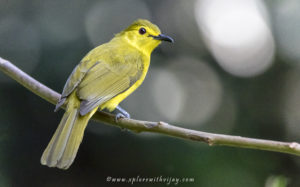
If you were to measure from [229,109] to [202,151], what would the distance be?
0.91 m

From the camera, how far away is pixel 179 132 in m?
2.26

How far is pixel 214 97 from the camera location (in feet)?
18.4

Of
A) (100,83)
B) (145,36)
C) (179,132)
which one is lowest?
Answer: (179,132)

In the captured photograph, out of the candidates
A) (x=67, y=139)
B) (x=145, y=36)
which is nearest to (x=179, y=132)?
(x=67, y=139)

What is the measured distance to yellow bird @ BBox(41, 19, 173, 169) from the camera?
2.64 metres

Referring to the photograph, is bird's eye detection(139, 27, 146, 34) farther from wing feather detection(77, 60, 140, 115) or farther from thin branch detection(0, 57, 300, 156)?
thin branch detection(0, 57, 300, 156)

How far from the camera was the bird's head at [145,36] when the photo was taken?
4195 millimetres

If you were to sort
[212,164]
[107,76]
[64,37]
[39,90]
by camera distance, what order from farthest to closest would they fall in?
[64,37] < [212,164] < [107,76] < [39,90]

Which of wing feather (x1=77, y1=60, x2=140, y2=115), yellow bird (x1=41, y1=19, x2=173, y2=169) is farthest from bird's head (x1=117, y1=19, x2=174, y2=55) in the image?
wing feather (x1=77, y1=60, x2=140, y2=115)

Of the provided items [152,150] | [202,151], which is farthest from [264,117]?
[152,150]

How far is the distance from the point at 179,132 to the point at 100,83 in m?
1.30

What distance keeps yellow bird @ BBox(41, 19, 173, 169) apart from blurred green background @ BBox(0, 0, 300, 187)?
935 millimetres

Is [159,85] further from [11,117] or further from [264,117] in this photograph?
[11,117]

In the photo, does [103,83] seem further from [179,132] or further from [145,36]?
[179,132]
